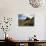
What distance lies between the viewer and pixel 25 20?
4.78 metres

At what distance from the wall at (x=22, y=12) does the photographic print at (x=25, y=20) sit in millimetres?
117

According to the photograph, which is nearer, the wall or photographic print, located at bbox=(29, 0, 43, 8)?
the wall

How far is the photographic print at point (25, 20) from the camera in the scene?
477cm

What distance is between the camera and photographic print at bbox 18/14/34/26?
4.77 metres

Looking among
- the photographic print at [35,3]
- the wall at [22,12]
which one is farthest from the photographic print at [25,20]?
the photographic print at [35,3]

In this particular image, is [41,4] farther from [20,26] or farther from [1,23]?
[1,23]

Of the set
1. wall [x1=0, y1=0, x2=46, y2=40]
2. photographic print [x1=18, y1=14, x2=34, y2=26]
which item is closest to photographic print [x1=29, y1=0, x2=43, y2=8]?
wall [x1=0, y1=0, x2=46, y2=40]

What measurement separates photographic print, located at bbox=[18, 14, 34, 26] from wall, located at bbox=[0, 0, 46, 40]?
0.12 m

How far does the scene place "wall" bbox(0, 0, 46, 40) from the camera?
4.72 m

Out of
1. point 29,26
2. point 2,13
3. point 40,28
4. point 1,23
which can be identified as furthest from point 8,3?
point 40,28

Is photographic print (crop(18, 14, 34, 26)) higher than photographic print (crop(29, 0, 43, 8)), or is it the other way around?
photographic print (crop(29, 0, 43, 8))

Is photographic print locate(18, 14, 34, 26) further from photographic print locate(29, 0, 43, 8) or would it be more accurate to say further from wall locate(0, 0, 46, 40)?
photographic print locate(29, 0, 43, 8)

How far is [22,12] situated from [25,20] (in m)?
0.32

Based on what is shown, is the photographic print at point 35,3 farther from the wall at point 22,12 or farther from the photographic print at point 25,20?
the photographic print at point 25,20
